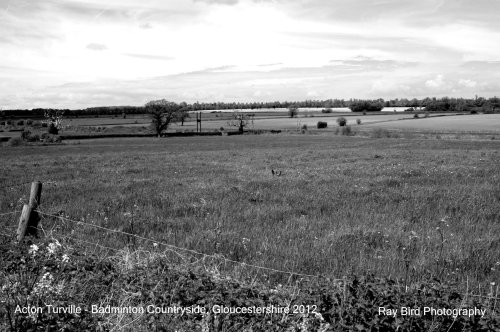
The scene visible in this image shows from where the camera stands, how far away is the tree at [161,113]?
118 metres

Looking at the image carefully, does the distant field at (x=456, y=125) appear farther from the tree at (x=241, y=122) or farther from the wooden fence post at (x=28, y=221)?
the wooden fence post at (x=28, y=221)

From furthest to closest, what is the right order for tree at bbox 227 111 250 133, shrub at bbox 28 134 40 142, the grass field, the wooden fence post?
tree at bbox 227 111 250 133 → shrub at bbox 28 134 40 142 → the wooden fence post → the grass field

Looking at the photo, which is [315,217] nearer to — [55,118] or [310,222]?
[310,222]

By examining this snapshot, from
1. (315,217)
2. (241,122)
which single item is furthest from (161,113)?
(315,217)

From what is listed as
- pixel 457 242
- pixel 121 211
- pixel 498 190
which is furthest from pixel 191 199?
pixel 498 190

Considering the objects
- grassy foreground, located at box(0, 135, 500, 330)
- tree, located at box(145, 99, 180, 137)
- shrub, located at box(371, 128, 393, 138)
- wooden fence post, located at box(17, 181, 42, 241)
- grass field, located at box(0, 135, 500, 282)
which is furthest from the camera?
tree, located at box(145, 99, 180, 137)

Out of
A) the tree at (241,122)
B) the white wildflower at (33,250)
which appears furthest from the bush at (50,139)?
the white wildflower at (33,250)

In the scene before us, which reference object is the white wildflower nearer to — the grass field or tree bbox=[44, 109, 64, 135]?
the grass field

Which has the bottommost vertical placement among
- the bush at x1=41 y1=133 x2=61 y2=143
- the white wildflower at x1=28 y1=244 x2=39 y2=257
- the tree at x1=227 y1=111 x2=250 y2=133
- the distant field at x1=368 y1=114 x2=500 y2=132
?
the bush at x1=41 y1=133 x2=61 y2=143

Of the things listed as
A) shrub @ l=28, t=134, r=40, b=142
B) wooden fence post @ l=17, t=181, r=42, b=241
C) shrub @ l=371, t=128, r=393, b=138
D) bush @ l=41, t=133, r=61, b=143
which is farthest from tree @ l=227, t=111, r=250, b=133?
wooden fence post @ l=17, t=181, r=42, b=241

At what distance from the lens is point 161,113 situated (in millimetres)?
119688

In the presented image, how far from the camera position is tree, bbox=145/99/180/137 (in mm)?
117894

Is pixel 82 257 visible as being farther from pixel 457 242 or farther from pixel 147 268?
pixel 457 242

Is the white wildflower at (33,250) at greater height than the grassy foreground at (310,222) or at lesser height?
greater
